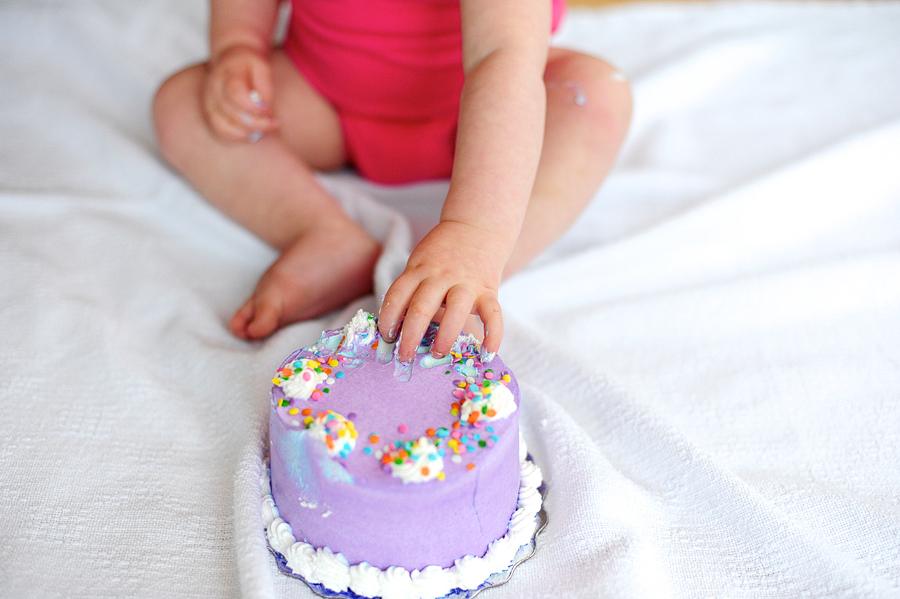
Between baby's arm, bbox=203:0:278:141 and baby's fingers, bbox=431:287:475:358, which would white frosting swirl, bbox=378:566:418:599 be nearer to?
baby's fingers, bbox=431:287:475:358

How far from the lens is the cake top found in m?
0.56

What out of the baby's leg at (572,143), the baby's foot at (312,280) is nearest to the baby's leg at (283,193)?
the baby's foot at (312,280)

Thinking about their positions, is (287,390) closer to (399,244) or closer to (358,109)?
(399,244)

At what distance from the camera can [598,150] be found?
957 mm

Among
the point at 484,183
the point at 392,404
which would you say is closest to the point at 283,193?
the point at 484,183

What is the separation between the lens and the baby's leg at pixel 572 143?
90 centimetres

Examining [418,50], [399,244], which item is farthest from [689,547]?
[418,50]

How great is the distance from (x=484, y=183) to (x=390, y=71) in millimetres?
402

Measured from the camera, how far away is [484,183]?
72 centimetres

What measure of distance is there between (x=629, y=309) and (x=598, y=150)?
21 cm

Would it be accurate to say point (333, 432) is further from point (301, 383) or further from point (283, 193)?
point (283, 193)

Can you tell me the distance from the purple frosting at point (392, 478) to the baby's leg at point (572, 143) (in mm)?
299

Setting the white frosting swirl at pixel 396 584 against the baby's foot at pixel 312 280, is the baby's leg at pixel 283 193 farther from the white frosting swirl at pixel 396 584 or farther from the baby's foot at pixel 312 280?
the white frosting swirl at pixel 396 584

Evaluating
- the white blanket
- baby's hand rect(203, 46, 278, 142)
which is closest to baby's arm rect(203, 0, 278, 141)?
baby's hand rect(203, 46, 278, 142)
